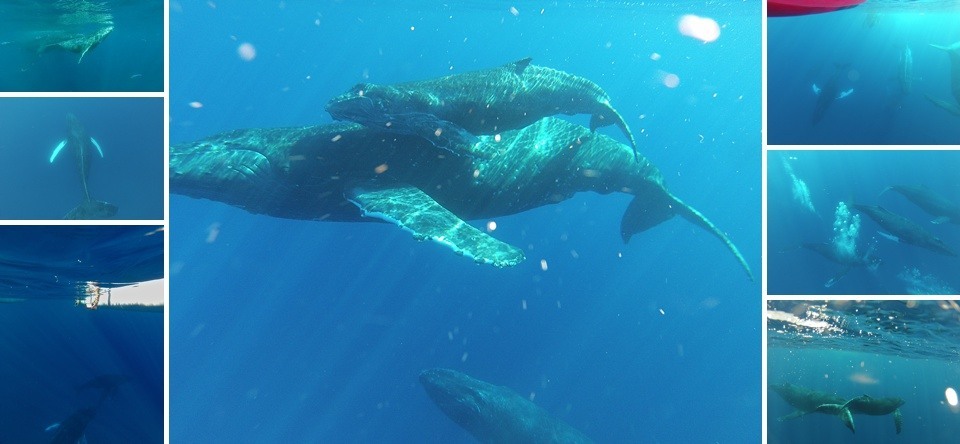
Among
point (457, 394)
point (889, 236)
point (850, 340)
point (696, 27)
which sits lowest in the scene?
point (457, 394)

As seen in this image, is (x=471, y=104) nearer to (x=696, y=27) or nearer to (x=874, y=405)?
(x=874, y=405)

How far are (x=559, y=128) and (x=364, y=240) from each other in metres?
19.1

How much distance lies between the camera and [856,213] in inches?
324

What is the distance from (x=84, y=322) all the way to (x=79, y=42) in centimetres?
618

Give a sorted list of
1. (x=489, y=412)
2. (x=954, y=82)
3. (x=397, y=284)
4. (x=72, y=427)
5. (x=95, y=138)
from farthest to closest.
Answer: (x=397, y=284) < (x=489, y=412) < (x=72, y=427) < (x=95, y=138) < (x=954, y=82)

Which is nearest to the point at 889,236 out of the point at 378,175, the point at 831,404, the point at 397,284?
the point at 831,404

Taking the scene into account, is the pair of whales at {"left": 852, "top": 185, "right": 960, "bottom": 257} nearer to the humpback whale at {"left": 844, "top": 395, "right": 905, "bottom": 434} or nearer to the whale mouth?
the humpback whale at {"left": 844, "top": 395, "right": 905, "bottom": 434}

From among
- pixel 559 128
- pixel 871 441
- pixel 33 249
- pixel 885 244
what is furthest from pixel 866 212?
pixel 871 441

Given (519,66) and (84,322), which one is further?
(84,322)

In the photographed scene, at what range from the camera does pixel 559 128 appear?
9266mm

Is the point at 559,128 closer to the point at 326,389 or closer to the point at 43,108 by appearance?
the point at 43,108

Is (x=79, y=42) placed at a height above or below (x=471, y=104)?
above

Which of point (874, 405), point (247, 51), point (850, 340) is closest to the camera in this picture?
point (874, 405)

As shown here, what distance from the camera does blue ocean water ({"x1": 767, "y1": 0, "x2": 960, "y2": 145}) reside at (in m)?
7.43
